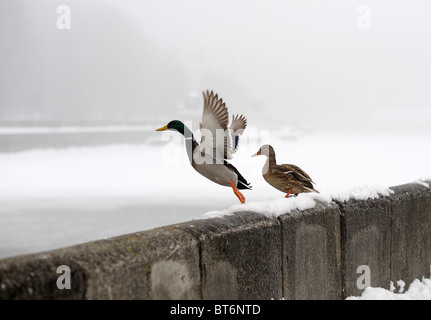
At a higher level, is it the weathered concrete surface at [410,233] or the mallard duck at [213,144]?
the mallard duck at [213,144]

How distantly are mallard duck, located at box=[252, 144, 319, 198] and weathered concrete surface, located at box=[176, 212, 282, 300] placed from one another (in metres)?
0.36

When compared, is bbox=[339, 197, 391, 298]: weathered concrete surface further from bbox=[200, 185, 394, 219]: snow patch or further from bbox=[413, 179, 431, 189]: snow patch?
bbox=[413, 179, 431, 189]: snow patch

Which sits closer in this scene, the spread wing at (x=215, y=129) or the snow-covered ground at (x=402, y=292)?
the spread wing at (x=215, y=129)

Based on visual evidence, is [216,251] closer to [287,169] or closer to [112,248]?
[112,248]

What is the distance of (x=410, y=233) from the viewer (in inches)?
161

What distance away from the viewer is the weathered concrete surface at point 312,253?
2.95 m

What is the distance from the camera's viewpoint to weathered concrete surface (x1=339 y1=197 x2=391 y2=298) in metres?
3.41

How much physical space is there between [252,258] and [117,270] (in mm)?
897

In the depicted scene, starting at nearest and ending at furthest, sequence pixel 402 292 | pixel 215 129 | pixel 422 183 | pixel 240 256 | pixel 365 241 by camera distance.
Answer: pixel 215 129, pixel 240 256, pixel 365 241, pixel 402 292, pixel 422 183

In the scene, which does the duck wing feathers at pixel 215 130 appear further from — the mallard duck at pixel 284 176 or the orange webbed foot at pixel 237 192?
the mallard duck at pixel 284 176

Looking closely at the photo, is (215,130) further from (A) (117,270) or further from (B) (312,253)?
(B) (312,253)

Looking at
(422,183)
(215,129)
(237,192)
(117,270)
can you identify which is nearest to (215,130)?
(215,129)

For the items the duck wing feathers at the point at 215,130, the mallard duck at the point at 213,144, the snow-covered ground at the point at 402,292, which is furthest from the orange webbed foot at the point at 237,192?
the snow-covered ground at the point at 402,292

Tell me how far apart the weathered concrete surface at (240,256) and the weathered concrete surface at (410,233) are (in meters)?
1.51
